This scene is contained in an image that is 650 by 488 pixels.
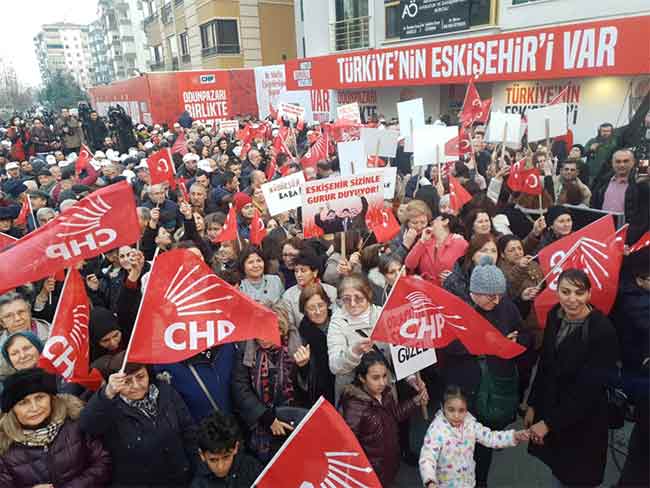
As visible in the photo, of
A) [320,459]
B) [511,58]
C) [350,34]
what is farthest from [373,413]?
[350,34]

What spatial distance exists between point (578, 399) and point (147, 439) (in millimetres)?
2502

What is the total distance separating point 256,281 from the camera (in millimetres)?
4273

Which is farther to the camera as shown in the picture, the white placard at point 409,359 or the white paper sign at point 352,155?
the white paper sign at point 352,155

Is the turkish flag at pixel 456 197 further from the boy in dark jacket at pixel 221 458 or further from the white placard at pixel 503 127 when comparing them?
the boy in dark jacket at pixel 221 458

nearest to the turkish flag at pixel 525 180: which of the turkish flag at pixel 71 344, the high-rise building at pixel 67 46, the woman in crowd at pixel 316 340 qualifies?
the woman in crowd at pixel 316 340

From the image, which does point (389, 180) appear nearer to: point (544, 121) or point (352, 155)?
point (352, 155)

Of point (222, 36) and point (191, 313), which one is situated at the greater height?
point (222, 36)

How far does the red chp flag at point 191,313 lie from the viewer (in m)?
2.82

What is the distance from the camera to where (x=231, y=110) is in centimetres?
2364

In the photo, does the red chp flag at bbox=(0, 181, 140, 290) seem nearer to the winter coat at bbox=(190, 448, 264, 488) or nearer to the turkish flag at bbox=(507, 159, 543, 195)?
the winter coat at bbox=(190, 448, 264, 488)

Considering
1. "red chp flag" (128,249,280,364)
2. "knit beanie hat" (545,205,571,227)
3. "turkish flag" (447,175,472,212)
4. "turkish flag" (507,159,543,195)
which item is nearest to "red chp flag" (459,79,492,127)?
"turkish flag" (507,159,543,195)

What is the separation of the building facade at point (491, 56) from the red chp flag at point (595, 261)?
27.3 ft

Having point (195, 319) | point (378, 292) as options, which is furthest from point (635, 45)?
point (195, 319)

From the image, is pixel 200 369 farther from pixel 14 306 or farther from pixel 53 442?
pixel 14 306
